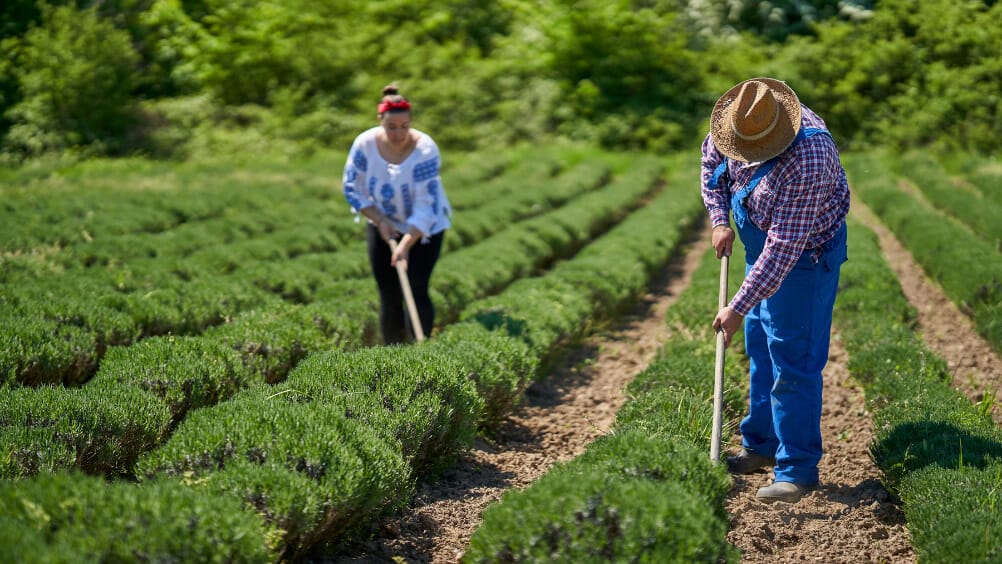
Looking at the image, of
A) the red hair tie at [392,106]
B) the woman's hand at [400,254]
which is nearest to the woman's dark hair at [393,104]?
the red hair tie at [392,106]

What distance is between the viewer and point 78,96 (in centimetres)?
2670

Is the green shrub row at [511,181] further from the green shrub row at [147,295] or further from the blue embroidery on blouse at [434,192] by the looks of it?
the blue embroidery on blouse at [434,192]

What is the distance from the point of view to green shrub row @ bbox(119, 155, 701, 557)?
3.44 m

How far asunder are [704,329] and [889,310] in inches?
74.1

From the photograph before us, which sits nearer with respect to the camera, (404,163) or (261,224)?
(404,163)

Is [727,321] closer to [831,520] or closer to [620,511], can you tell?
[831,520]

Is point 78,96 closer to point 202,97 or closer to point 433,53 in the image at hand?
point 202,97

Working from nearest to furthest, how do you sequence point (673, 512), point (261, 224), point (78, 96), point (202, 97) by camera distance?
point (673, 512) < point (261, 224) < point (78, 96) < point (202, 97)

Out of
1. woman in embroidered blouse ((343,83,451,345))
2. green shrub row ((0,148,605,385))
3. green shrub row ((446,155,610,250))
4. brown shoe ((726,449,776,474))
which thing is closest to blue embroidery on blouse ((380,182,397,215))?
woman in embroidered blouse ((343,83,451,345))

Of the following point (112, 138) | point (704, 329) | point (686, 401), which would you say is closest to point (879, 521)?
point (686, 401)

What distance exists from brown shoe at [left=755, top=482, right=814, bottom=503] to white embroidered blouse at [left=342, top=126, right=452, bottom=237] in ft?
10.2

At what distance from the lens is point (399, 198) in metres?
6.63

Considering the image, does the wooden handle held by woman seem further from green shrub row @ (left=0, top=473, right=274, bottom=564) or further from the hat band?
green shrub row @ (left=0, top=473, right=274, bottom=564)

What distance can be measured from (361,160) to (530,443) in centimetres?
248
